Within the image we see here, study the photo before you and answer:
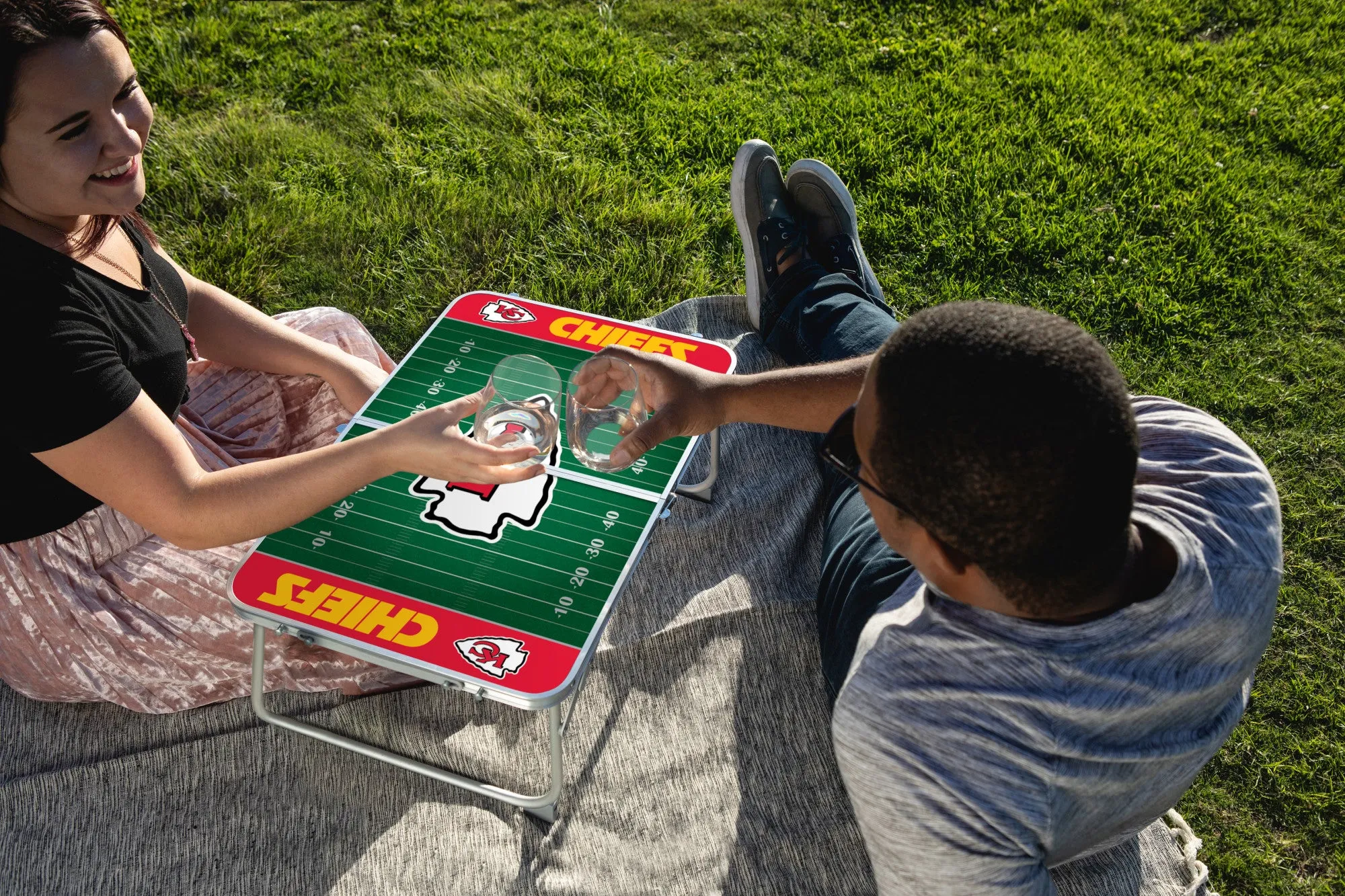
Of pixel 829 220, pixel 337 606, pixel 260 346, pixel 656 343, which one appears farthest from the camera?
pixel 829 220

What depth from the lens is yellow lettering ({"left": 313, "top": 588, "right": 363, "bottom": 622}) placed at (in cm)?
264

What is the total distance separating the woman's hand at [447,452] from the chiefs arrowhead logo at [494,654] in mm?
392

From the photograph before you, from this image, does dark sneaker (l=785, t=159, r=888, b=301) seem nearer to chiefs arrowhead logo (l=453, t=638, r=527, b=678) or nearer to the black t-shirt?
chiefs arrowhead logo (l=453, t=638, r=527, b=678)

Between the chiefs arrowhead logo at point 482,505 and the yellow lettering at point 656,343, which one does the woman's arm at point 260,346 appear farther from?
the yellow lettering at point 656,343

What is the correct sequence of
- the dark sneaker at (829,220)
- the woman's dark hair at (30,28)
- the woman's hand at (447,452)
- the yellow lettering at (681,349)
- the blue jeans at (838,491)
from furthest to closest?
→ the dark sneaker at (829,220), the yellow lettering at (681,349), the blue jeans at (838,491), the woman's hand at (447,452), the woman's dark hair at (30,28)

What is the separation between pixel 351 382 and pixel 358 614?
3.08ft

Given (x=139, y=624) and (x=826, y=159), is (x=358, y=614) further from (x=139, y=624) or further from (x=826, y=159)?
(x=826, y=159)

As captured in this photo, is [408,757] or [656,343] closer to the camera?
[408,757]

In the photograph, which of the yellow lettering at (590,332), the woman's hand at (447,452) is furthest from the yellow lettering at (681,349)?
the woman's hand at (447,452)

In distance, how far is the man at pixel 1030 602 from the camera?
179 cm

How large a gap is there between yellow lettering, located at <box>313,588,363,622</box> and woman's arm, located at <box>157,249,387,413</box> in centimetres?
81

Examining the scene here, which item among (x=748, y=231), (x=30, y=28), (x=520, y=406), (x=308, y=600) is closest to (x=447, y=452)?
(x=520, y=406)

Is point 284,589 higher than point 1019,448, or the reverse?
point 1019,448

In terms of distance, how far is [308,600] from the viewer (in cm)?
268
